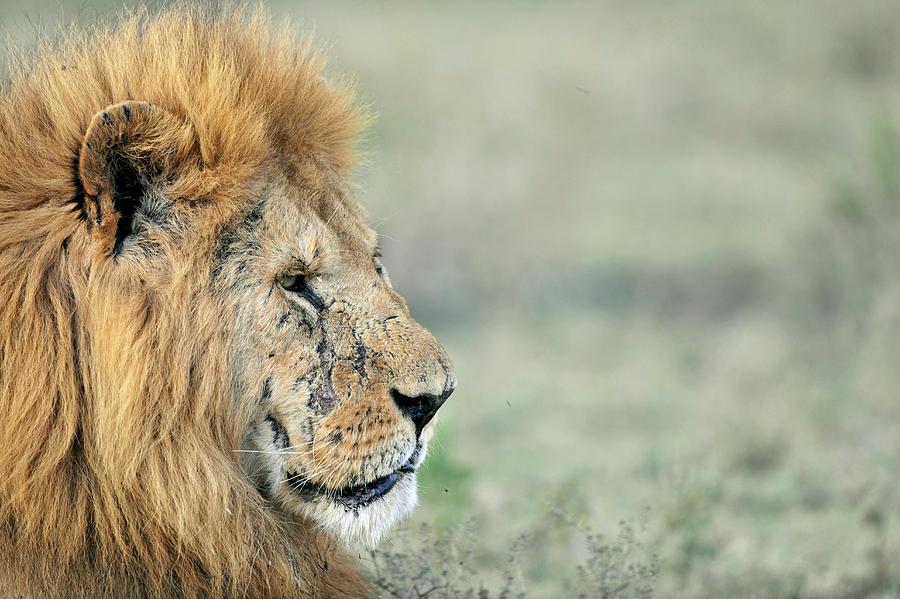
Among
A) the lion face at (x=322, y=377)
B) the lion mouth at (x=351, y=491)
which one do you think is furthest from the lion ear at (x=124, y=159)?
the lion mouth at (x=351, y=491)

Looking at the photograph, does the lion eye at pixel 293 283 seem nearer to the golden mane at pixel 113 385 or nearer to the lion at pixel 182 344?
the lion at pixel 182 344

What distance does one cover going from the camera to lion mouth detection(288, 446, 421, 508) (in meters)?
2.86

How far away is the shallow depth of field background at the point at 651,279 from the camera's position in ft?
14.6

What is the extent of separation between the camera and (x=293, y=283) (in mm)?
2906

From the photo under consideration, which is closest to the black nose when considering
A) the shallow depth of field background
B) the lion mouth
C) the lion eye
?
the lion mouth

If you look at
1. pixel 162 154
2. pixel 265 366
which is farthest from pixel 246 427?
pixel 162 154

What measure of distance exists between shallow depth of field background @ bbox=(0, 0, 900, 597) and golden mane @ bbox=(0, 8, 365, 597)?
0.71 meters

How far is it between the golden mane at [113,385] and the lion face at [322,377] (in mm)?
85

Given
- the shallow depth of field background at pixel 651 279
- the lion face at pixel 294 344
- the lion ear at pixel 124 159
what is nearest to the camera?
the lion ear at pixel 124 159

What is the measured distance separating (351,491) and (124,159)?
991mm

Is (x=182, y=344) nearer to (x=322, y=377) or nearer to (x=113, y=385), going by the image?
(x=113, y=385)

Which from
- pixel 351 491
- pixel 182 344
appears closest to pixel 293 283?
pixel 182 344

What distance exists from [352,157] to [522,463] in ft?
9.12

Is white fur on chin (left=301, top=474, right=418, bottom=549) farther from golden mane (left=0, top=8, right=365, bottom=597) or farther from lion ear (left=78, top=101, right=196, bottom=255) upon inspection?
lion ear (left=78, top=101, right=196, bottom=255)
